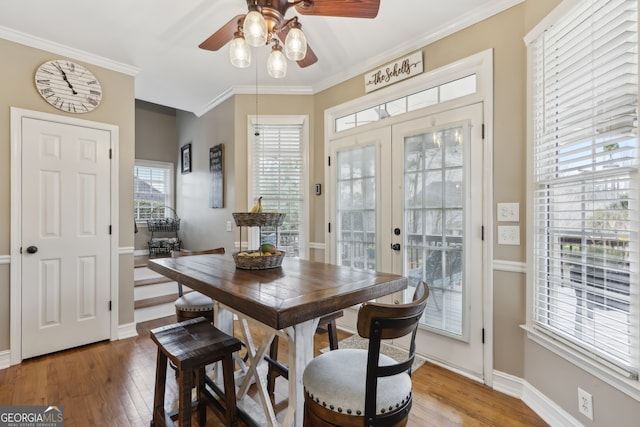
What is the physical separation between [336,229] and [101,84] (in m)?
2.80

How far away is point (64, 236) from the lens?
9.27 ft

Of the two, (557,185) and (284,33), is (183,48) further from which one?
(557,185)

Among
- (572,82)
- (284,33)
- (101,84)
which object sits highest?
(101,84)

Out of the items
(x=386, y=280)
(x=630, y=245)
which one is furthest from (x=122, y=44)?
(x=630, y=245)

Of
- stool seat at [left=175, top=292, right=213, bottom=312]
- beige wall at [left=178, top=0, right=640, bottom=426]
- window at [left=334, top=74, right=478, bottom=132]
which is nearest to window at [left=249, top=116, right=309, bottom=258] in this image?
window at [left=334, top=74, right=478, bottom=132]

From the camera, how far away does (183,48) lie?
2869 mm

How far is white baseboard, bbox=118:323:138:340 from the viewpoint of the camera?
3129 millimetres

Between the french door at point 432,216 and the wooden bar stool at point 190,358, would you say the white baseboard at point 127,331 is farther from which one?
the french door at point 432,216

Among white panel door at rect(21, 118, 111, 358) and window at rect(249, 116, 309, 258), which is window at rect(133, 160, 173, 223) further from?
window at rect(249, 116, 309, 258)

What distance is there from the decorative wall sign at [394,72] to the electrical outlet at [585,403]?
2.48m

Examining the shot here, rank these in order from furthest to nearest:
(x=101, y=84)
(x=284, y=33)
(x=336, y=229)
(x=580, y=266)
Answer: (x=336, y=229), (x=101, y=84), (x=284, y=33), (x=580, y=266)

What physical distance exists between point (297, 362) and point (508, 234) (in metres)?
1.74

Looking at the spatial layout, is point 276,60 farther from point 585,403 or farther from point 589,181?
point 585,403

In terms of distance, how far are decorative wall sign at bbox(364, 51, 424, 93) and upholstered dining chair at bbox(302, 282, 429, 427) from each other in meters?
2.17
